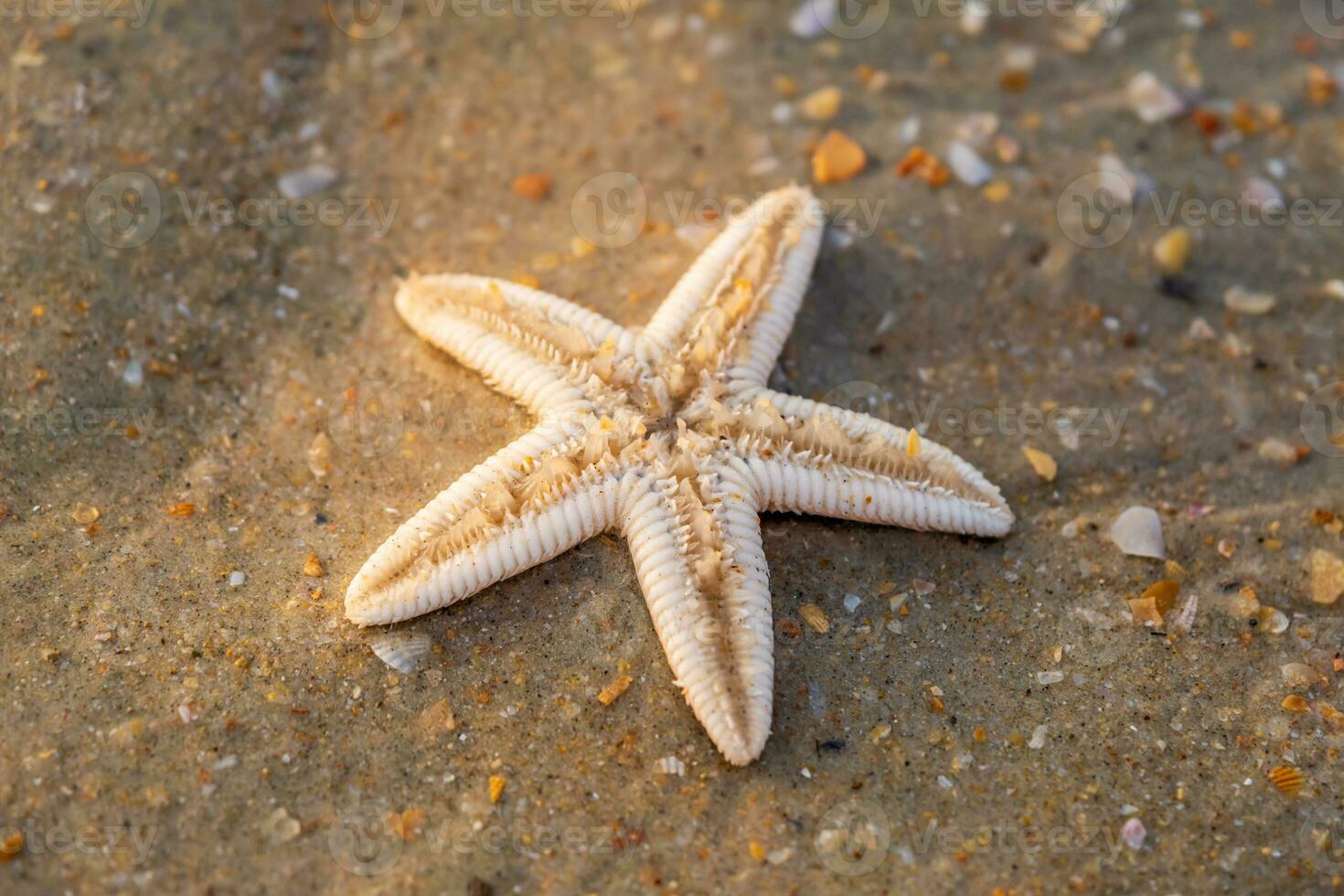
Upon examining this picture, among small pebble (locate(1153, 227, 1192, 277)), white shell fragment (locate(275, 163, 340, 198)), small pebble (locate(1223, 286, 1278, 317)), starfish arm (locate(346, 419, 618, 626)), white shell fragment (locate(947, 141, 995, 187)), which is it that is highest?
white shell fragment (locate(275, 163, 340, 198))

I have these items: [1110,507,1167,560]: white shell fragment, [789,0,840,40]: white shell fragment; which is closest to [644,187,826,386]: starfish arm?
[789,0,840,40]: white shell fragment

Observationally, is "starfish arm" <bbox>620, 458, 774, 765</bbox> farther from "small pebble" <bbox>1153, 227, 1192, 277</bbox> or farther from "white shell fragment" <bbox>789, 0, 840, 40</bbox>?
"white shell fragment" <bbox>789, 0, 840, 40</bbox>

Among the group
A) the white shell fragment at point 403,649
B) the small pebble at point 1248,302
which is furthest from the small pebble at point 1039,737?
the small pebble at point 1248,302

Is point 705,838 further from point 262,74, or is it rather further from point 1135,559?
point 262,74

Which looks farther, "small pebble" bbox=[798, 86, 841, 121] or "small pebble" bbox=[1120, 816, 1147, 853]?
"small pebble" bbox=[798, 86, 841, 121]

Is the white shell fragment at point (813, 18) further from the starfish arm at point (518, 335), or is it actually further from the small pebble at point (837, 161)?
the starfish arm at point (518, 335)

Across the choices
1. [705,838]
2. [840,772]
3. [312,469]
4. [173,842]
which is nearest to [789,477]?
[840,772]
